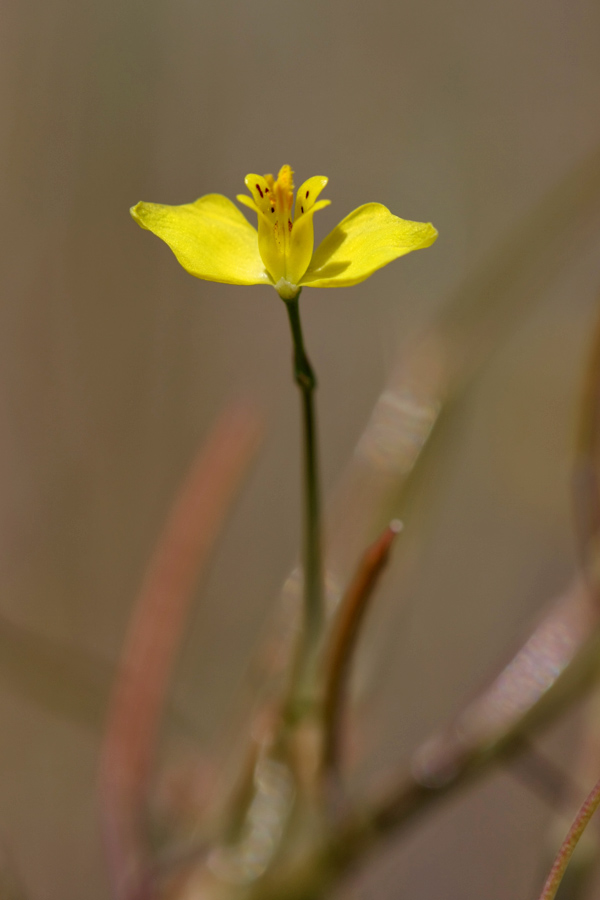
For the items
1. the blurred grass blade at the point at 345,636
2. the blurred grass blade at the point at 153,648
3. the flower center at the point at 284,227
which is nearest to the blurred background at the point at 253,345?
the blurred grass blade at the point at 153,648

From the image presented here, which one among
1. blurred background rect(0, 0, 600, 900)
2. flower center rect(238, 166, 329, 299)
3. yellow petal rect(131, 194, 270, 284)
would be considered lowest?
blurred background rect(0, 0, 600, 900)


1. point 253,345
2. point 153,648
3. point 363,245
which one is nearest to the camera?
→ point 363,245

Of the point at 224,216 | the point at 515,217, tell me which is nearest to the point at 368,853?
the point at 224,216

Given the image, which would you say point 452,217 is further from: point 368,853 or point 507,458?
point 368,853

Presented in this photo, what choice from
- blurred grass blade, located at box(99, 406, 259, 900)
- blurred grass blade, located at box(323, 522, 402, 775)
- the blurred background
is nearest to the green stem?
blurred grass blade, located at box(323, 522, 402, 775)

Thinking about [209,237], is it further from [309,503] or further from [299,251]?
[309,503]

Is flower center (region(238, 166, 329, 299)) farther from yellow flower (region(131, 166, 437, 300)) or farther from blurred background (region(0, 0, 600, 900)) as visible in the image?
blurred background (region(0, 0, 600, 900))

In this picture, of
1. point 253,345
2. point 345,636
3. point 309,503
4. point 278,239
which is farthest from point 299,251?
point 253,345
